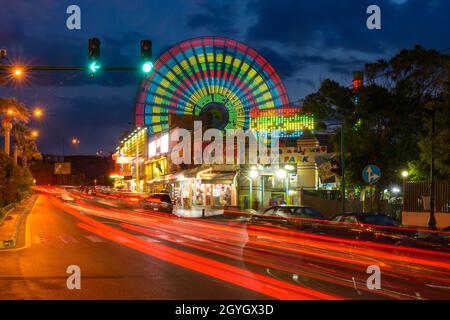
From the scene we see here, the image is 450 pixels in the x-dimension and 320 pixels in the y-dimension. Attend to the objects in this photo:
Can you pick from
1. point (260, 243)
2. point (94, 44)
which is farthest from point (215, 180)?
point (94, 44)

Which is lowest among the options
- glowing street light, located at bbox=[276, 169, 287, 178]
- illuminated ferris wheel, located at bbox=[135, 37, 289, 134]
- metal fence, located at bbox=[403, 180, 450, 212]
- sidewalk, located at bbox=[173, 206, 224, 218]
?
sidewalk, located at bbox=[173, 206, 224, 218]

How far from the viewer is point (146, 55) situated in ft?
57.0

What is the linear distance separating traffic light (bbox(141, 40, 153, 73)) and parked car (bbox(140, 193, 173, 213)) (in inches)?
1099

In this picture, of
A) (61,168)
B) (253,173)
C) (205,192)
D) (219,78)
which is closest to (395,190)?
(253,173)

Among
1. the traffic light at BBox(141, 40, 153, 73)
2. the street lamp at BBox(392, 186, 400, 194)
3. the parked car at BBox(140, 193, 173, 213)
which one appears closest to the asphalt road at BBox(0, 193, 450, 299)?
the traffic light at BBox(141, 40, 153, 73)

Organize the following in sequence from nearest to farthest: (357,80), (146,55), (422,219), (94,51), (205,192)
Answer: (94,51) < (146,55) < (422,219) < (357,80) < (205,192)

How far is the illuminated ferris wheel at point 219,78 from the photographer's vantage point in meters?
58.8

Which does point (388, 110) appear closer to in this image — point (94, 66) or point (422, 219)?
point (422, 219)

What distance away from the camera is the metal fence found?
28.5 meters

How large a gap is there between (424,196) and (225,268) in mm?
18742

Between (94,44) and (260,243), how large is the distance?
872 centimetres

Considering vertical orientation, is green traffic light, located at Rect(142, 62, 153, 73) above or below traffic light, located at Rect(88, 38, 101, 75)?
below

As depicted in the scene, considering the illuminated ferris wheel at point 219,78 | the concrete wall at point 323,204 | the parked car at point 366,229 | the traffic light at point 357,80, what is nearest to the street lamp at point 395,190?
the concrete wall at point 323,204

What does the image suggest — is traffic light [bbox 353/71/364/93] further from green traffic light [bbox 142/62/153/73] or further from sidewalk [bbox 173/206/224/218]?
green traffic light [bbox 142/62/153/73]
